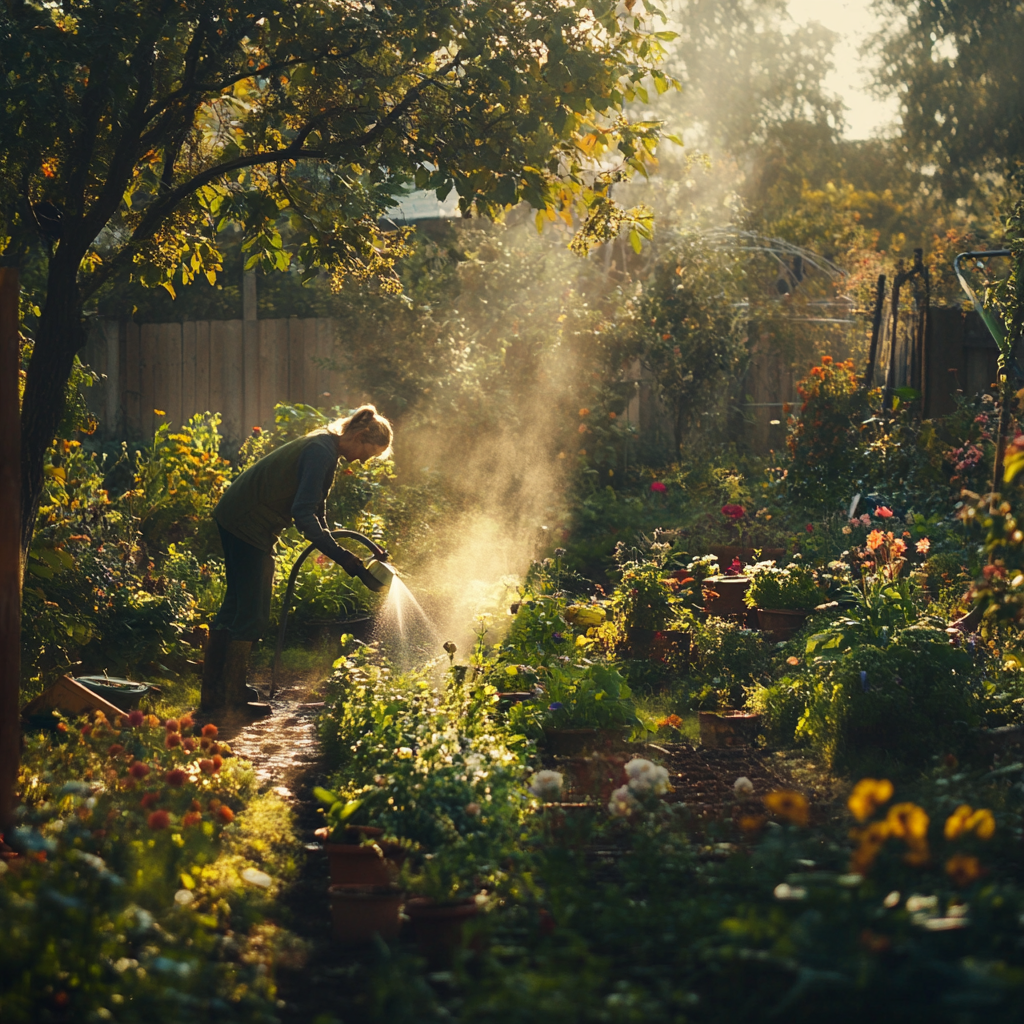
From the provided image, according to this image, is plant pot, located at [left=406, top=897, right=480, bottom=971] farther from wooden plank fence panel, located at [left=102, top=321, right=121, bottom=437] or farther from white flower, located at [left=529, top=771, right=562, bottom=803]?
wooden plank fence panel, located at [left=102, top=321, right=121, bottom=437]

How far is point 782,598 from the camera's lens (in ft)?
19.5

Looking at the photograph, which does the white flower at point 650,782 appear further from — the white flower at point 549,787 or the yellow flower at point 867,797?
the yellow flower at point 867,797

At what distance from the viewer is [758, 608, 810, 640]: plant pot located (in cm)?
587

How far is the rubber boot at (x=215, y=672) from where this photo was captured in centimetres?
520

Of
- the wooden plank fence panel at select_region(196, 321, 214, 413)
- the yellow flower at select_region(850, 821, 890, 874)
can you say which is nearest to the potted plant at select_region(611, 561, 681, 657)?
the yellow flower at select_region(850, 821, 890, 874)

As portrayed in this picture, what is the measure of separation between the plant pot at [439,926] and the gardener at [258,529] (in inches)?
102

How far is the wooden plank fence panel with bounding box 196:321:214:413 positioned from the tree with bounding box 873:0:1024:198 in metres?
11.9

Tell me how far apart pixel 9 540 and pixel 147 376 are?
32.7ft

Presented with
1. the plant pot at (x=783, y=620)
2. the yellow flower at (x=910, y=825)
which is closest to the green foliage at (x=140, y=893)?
the yellow flower at (x=910, y=825)

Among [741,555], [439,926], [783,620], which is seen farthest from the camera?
[741,555]

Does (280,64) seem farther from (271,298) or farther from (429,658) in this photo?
(271,298)

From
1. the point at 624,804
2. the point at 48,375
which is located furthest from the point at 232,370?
the point at 624,804

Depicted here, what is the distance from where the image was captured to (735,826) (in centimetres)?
346

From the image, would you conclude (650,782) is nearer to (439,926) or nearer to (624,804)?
(624,804)
